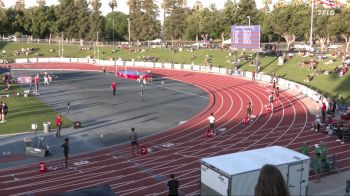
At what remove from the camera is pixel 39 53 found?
8575cm

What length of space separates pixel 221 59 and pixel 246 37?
609 inches

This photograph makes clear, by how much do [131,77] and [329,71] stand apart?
24.3 metres

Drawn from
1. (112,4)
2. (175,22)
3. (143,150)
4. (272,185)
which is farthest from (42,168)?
(112,4)

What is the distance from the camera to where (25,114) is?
1215 inches

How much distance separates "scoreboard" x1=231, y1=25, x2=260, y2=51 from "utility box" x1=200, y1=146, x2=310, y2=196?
126 feet

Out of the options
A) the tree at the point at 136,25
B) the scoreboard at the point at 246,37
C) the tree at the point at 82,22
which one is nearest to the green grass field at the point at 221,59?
the scoreboard at the point at 246,37

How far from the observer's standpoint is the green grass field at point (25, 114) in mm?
26789

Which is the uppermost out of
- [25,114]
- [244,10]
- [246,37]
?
[244,10]

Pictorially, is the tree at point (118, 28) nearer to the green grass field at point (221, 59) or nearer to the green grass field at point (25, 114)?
the green grass field at point (221, 59)

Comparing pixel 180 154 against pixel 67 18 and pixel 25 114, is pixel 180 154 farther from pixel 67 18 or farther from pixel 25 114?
pixel 67 18

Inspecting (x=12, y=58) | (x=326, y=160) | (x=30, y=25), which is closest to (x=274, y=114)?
(x=326, y=160)

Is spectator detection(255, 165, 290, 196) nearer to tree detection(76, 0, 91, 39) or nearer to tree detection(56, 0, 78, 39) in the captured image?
tree detection(76, 0, 91, 39)

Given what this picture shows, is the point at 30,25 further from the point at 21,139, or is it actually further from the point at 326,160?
the point at 326,160

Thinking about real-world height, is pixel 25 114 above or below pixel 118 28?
below
